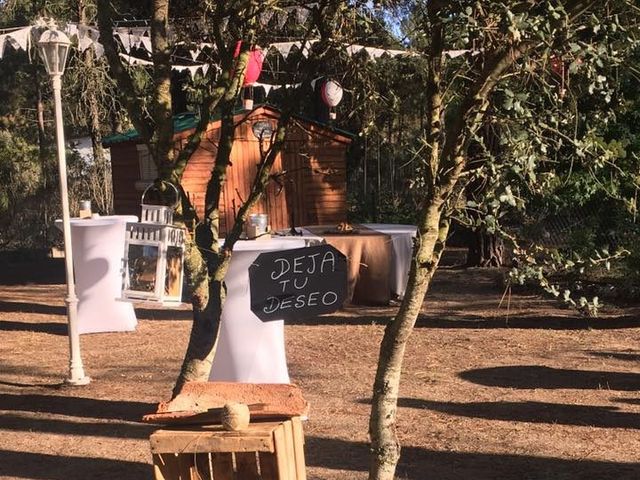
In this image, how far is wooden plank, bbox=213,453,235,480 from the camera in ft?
11.8

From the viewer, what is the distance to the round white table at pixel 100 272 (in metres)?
9.61

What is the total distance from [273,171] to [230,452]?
12853 millimetres

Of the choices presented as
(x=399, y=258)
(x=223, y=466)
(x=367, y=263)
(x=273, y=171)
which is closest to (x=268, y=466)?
(x=223, y=466)

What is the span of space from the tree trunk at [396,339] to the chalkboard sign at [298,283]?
68.7 inches

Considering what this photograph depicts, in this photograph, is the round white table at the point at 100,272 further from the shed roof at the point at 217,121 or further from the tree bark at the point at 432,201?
the tree bark at the point at 432,201

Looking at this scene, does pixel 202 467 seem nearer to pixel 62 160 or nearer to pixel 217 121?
pixel 62 160

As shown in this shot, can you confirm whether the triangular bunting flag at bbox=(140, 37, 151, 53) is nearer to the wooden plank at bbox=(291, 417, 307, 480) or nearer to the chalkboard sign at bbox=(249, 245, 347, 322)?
the chalkboard sign at bbox=(249, 245, 347, 322)

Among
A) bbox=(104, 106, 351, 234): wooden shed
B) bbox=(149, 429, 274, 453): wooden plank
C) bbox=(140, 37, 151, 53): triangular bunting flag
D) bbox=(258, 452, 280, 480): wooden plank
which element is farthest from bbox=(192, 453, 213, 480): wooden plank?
bbox=(104, 106, 351, 234): wooden shed

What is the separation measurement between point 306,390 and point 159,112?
269 centimetres

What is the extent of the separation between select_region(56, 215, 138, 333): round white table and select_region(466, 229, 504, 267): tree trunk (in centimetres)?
770

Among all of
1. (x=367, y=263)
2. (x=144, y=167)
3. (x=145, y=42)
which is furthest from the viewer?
(x=144, y=167)

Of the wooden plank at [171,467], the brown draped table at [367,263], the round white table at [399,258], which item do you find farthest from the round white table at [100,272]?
the wooden plank at [171,467]

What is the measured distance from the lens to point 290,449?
3.63 metres

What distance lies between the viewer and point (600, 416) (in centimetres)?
635
